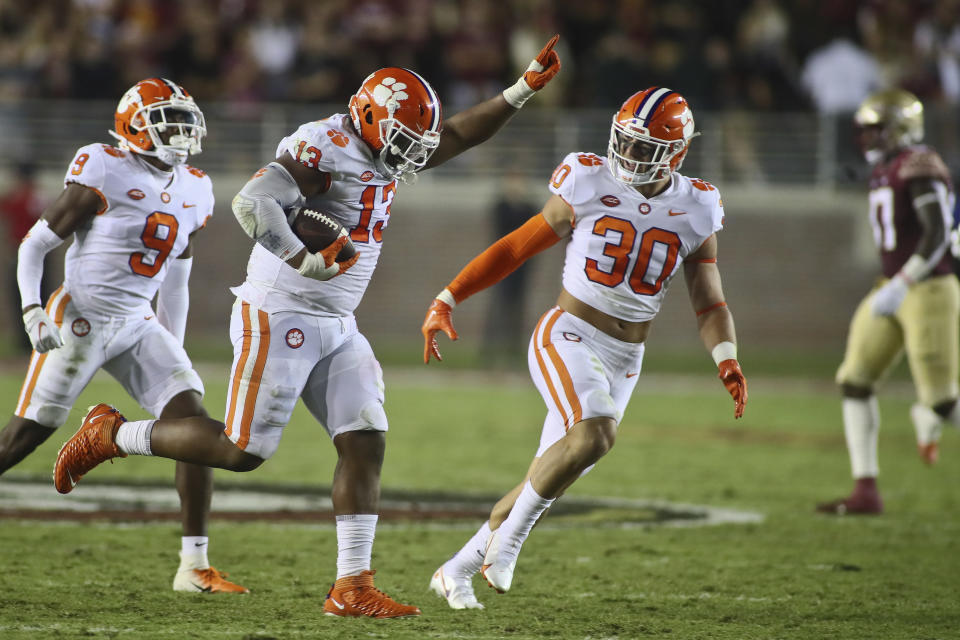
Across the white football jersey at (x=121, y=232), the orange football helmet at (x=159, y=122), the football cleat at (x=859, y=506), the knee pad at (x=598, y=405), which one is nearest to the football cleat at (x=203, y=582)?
the white football jersey at (x=121, y=232)

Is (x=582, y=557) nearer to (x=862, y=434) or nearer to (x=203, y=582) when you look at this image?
(x=203, y=582)

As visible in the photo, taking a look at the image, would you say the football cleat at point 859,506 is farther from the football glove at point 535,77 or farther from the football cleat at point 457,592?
the football glove at point 535,77

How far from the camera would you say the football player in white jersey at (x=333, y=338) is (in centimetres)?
414

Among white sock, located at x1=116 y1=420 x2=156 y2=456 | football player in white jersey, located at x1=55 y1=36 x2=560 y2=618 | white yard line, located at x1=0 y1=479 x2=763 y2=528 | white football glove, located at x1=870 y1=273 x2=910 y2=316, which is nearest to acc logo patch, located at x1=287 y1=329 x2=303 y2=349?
football player in white jersey, located at x1=55 y1=36 x2=560 y2=618

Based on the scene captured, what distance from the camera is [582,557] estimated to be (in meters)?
5.29

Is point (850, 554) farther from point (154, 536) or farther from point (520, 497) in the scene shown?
point (154, 536)

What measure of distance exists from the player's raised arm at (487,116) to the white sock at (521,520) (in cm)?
123

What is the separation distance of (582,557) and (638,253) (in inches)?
57.2

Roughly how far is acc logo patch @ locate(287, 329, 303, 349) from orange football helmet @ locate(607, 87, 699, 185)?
1.30 meters

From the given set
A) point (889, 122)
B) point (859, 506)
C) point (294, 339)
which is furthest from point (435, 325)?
point (889, 122)

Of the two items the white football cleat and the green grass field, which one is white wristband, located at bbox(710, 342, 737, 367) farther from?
the white football cleat

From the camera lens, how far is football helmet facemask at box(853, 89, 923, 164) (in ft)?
21.5

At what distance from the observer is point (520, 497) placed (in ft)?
14.3

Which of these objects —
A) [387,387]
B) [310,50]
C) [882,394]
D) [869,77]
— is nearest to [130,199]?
[387,387]
